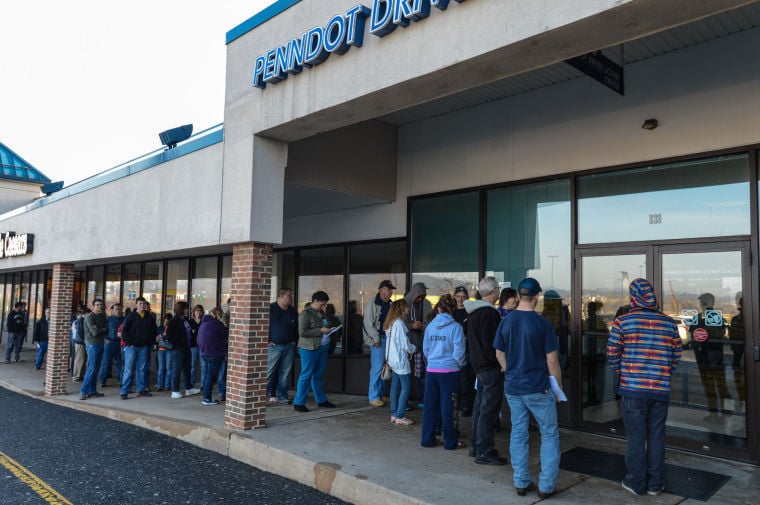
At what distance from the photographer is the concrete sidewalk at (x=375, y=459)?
500 cm

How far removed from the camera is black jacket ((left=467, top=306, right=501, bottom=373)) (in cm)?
585

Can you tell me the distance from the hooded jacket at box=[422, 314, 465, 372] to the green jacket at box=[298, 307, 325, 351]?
2675 mm

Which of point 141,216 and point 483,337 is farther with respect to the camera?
point 141,216

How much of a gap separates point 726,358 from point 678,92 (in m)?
3.19

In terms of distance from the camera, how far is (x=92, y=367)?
11.0 m

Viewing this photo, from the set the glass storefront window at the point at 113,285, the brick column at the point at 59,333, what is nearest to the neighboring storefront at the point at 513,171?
the brick column at the point at 59,333

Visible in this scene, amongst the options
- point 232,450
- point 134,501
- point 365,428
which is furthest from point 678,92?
point 134,501

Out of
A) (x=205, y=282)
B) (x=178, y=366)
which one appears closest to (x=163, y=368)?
(x=178, y=366)

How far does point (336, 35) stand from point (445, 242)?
159 inches

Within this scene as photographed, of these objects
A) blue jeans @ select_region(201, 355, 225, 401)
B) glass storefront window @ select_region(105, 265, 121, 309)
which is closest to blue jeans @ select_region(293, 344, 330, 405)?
blue jeans @ select_region(201, 355, 225, 401)

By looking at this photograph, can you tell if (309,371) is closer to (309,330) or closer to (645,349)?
(309,330)

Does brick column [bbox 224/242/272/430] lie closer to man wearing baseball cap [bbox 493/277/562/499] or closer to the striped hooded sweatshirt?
man wearing baseball cap [bbox 493/277/562/499]

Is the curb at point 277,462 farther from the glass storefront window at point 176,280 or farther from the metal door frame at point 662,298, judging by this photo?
the glass storefront window at point 176,280

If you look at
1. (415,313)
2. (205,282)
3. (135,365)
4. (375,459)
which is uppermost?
(205,282)
